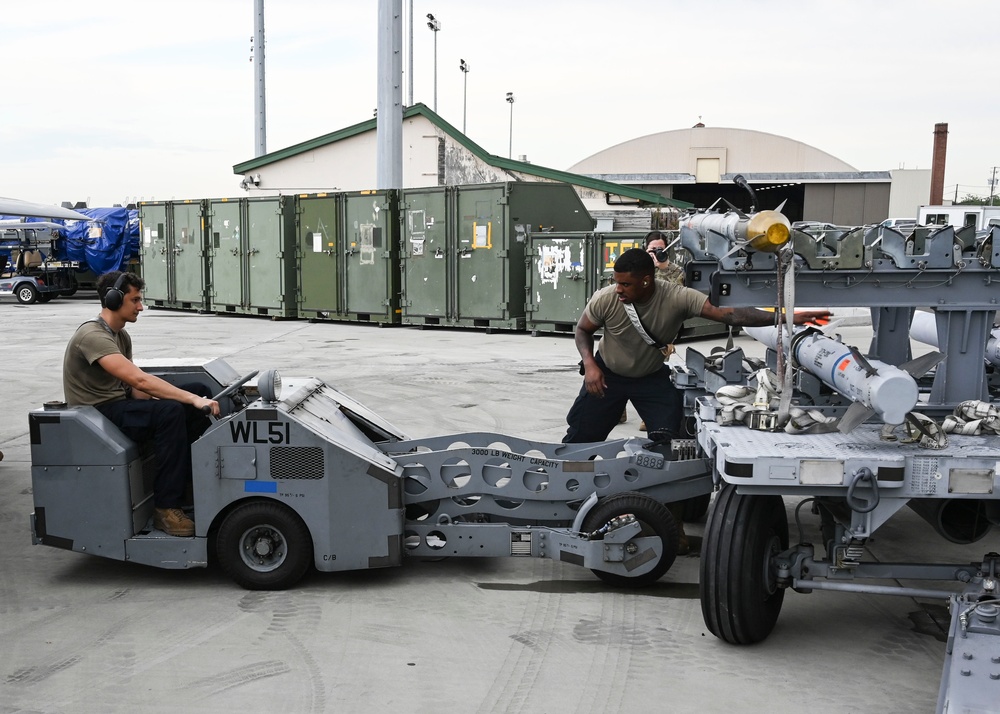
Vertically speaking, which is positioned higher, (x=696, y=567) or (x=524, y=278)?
(x=524, y=278)

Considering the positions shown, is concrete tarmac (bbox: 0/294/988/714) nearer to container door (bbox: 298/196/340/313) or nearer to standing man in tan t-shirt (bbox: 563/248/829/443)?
standing man in tan t-shirt (bbox: 563/248/829/443)

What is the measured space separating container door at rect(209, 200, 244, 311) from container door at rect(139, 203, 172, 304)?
201 centimetres

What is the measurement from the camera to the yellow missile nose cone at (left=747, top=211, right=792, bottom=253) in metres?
4.20

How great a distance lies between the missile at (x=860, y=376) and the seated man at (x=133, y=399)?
3.06 m

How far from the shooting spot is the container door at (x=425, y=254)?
1853cm

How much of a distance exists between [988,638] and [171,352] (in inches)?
548

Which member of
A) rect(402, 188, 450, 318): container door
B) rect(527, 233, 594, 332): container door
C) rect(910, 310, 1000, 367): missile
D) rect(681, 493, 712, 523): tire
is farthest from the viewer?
rect(402, 188, 450, 318): container door

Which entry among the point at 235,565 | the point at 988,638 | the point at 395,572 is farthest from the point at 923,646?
the point at 235,565

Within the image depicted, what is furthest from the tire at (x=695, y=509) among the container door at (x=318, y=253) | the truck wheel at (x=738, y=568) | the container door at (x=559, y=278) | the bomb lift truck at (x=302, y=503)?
the container door at (x=318, y=253)

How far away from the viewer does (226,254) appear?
22375 millimetres

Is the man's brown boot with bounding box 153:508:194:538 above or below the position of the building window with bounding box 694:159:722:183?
below

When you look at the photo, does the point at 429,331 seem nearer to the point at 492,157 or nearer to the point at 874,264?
the point at 492,157

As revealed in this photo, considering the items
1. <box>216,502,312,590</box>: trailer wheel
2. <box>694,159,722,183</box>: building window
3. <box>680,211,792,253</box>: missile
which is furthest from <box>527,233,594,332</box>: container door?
<box>694,159,722,183</box>: building window

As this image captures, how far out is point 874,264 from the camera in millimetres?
4766
